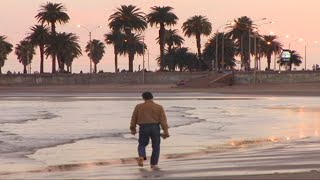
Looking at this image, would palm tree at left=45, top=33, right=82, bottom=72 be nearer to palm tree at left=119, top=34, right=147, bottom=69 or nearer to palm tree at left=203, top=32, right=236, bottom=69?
palm tree at left=119, top=34, right=147, bottom=69

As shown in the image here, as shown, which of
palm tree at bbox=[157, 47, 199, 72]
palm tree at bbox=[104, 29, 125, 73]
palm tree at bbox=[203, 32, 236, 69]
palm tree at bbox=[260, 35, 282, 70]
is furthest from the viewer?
palm tree at bbox=[260, 35, 282, 70]

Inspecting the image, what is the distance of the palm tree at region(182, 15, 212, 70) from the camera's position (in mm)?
155125

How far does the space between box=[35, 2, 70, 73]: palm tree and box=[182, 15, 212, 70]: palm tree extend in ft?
97.1

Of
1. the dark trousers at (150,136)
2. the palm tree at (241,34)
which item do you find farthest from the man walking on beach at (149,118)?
the palm tree at (241,34)

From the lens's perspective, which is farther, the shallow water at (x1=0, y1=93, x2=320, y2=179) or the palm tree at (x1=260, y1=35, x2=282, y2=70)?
the palm tree at (x1=260, y1=35, x2=282, y2=70)

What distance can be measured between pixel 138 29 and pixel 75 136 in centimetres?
10904

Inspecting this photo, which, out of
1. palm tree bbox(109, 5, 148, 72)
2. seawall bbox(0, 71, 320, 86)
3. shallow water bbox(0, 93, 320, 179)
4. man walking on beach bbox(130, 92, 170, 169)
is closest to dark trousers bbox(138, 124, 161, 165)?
man walking on beach bbox(130, 92, 170, 169)

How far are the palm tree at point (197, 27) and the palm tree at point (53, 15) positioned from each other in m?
29.6

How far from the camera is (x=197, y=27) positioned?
15475cm

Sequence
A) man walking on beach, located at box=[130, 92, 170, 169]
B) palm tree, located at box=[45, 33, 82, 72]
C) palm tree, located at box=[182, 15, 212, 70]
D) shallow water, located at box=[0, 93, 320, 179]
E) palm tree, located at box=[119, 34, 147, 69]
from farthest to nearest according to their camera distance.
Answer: palm tree, located at box=[182, 15, 212, 70] → palm tree, located at box=[119, 34, 147, 69] → palm tree, located at box=[45, 33, 82, 72] → shallow water, located at box=[0, 93, 320, 179] → man walking on beach, located at box=[130, 92, 170, 169]

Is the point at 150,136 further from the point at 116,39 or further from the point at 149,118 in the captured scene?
the point at 116,39

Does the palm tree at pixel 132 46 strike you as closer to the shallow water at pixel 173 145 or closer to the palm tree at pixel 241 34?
the palm tree at pixel 241 34

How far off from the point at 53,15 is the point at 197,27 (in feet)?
110

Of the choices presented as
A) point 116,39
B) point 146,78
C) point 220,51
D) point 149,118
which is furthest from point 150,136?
point 220,51
